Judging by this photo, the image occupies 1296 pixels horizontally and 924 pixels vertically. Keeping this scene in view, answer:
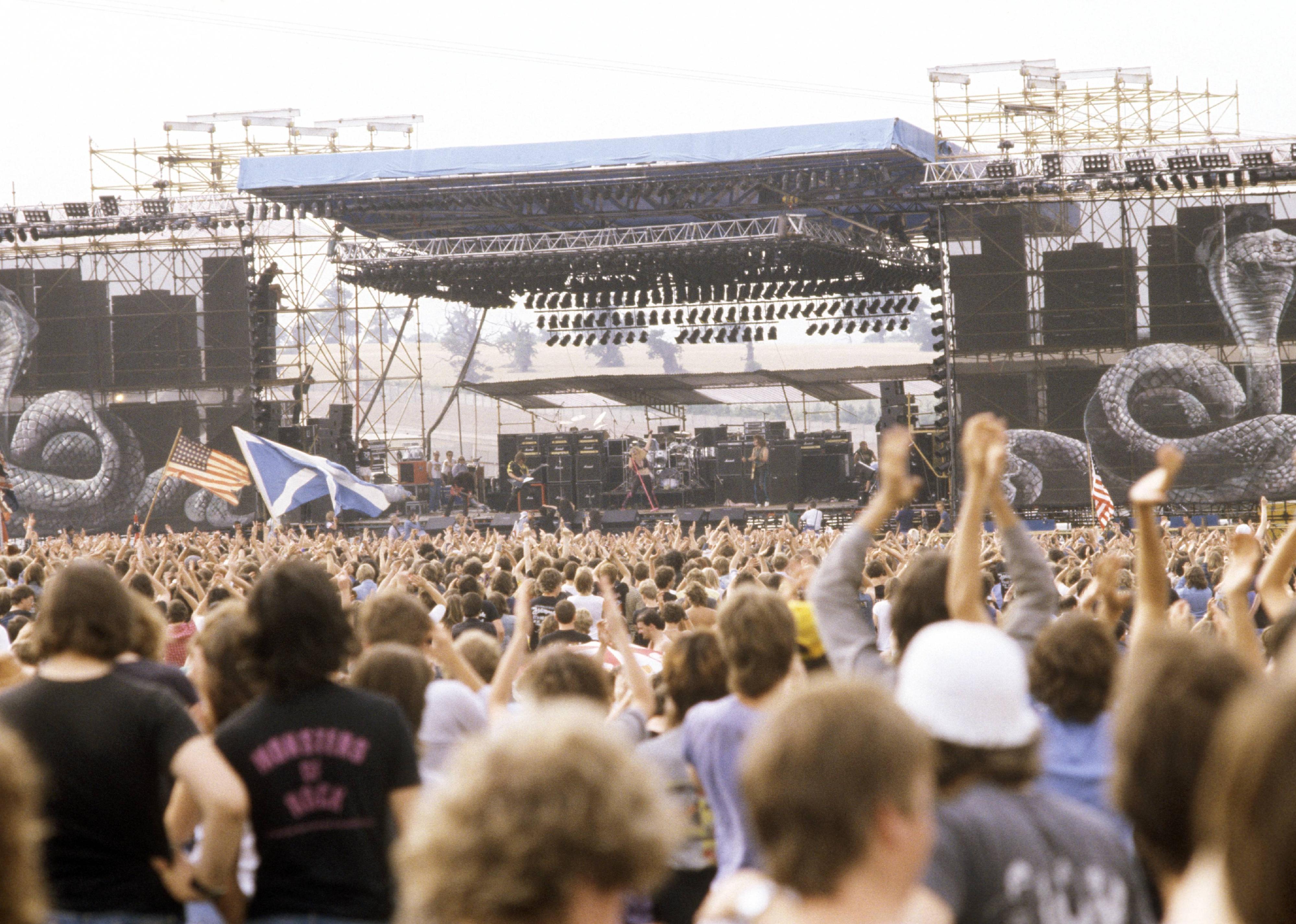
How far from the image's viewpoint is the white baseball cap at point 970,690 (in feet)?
6.93

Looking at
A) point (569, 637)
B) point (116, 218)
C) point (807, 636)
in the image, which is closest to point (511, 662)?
point (807, 636)

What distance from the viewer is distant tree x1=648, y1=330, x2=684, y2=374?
1608 inches

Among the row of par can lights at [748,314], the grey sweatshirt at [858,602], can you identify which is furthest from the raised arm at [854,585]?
the row of par can lights at [748,314]

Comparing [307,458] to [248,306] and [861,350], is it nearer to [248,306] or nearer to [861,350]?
[248,306]

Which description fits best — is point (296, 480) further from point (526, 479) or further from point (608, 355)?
point (608, 355)

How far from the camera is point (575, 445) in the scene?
2697cm

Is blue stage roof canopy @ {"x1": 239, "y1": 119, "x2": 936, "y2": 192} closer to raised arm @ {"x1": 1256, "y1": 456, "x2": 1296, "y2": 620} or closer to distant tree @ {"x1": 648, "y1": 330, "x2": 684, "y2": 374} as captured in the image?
distant tree @ {"x1": 648, "y1": 330, "x2": 684, "y2": 374}

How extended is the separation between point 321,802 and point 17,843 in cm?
137

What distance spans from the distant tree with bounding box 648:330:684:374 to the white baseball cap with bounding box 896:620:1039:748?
115 feet

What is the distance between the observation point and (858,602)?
3506mm

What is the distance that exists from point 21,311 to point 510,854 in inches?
1096

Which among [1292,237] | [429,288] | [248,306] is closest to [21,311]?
[248,306]

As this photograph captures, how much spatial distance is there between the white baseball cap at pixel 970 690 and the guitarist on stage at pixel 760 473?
24.1 m

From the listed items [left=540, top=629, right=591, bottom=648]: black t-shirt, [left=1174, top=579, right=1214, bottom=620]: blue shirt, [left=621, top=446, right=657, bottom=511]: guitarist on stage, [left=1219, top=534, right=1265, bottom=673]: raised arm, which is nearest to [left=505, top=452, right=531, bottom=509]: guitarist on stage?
[left=621, top=446, right=657, bottom=511]: guitarist on stage
